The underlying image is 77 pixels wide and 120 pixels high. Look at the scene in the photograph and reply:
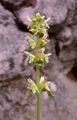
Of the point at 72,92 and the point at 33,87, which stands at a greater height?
the point at 33,87

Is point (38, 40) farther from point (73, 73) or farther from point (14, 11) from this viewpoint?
point (73, 73)

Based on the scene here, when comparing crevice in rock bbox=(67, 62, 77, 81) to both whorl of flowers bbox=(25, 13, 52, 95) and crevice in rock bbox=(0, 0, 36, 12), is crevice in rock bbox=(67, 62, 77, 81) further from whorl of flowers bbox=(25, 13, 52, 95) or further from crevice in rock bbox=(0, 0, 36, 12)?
whorl of flowers bbox=(25, 13, 52, 95)

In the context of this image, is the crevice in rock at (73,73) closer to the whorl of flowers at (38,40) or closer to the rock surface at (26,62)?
the rock surface at (26,62)

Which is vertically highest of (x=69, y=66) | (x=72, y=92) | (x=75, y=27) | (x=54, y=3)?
(x=54, y=3)

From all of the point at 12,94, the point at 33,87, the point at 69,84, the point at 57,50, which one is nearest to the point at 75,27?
the point at 57,50

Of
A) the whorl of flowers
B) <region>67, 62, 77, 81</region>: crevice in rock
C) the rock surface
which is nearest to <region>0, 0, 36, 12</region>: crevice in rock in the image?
the rock surface

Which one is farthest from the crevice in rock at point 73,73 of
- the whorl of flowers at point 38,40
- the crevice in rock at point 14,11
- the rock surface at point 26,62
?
the whorl of flowers at point 38,40

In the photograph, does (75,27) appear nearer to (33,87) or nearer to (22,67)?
(22,67)

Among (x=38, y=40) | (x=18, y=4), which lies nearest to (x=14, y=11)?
(x=18, y=4)

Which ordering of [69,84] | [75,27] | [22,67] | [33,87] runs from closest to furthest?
[33,87], [22,67], [75,27], [69,84]
